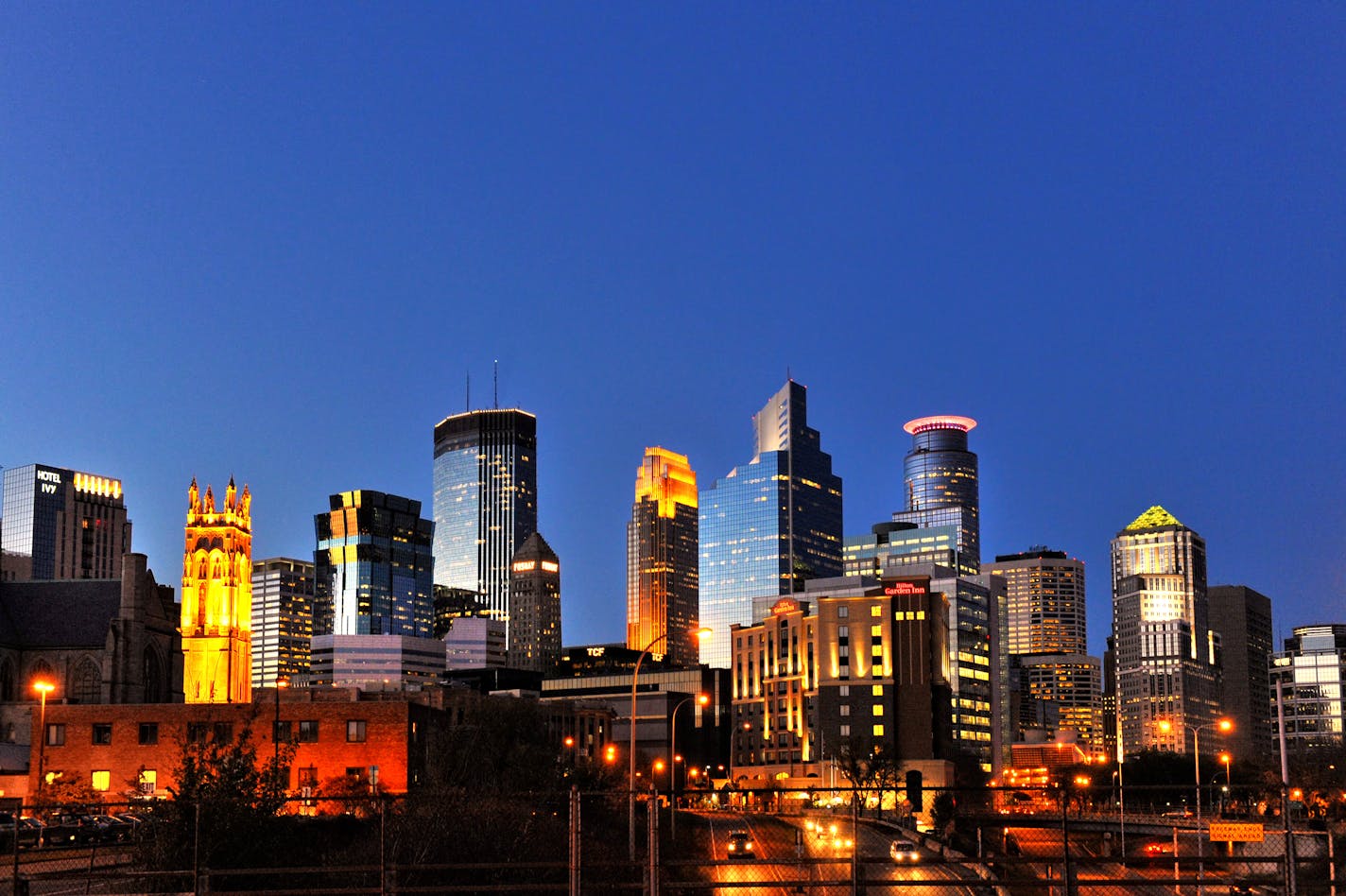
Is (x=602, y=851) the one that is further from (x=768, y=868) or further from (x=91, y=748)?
(x=91, y=748)

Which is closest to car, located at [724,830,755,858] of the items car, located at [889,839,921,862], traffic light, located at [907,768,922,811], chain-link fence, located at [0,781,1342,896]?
chain-link fence, located at [0,781,1342,896]

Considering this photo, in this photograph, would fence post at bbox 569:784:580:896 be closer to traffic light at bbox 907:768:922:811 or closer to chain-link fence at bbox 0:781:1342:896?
chain-link fence at bbox 0:781:1342:896

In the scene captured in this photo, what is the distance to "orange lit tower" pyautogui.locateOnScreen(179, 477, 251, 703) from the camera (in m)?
158

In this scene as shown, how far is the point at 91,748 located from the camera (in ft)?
286

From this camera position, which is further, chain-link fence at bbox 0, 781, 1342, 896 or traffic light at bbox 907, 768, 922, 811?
traffic light at bbox 907, 768, 922, 811

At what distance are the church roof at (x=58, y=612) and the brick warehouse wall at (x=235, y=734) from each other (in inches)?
1709

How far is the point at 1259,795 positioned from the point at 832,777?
5390 centimetres

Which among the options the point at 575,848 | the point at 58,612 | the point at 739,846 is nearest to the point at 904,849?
the point at 739,846

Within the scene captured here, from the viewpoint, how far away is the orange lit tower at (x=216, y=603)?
158 metres

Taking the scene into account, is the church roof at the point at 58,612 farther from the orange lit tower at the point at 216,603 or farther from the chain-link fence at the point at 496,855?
the chain-link fence at the point at 496,855

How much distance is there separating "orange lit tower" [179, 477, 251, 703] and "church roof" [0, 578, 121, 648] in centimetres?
2124

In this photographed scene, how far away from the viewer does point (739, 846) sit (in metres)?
64.9

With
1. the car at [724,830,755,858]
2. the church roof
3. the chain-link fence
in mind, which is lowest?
the car at [724,830,755,858]

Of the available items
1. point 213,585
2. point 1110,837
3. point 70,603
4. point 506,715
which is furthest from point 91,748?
point 213,585
